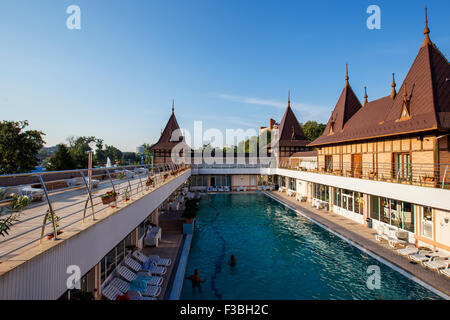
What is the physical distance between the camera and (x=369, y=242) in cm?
1350

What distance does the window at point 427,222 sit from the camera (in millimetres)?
11951

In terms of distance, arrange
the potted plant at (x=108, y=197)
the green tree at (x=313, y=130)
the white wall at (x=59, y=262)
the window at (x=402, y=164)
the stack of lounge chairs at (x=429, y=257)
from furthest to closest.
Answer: the green tree at (x=313, y=130) < the window at (x=402, y=164) < the stack of lounge chairs at (x=429, y=257) < the potted plant at (x=108, y=197) < the white wall at (x=59, y=262)

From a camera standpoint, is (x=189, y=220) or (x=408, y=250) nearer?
(x=408, y=250)

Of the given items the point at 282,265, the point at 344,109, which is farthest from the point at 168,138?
the point at 282,265

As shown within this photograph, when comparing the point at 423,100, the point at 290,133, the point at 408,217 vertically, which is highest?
the point at 290,133

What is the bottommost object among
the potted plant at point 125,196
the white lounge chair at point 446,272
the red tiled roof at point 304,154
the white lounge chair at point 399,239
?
the white lounge chair at point 446,272

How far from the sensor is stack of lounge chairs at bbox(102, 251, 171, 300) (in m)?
8.07

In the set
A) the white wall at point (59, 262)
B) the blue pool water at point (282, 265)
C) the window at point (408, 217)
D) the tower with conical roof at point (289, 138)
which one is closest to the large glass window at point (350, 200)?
the blue pool water at point (282, 265)

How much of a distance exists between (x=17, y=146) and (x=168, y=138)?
16503mm

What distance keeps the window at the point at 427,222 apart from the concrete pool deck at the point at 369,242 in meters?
1.84

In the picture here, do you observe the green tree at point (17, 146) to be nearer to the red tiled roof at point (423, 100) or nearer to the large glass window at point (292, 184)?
the red tiled roof at point (423, 100)

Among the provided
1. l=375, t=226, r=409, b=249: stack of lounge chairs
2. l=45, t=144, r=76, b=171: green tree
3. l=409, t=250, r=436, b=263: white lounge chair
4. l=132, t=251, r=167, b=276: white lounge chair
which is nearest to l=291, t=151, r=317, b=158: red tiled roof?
l=375, t=226, r=409, b=249: stack of lounge chairs

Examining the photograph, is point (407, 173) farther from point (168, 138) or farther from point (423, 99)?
point (168, 138)
